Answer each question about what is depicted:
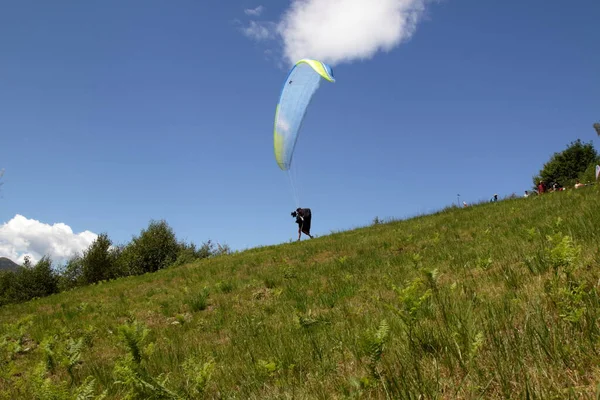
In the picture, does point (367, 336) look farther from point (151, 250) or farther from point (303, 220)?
point (151, 250)

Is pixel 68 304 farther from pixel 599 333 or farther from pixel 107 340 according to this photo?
pixel 599 333

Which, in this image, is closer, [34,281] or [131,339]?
[131,339]

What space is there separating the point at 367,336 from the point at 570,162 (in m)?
88.7

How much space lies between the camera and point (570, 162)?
73.7 meters

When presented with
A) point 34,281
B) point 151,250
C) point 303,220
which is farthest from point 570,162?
point 34,281

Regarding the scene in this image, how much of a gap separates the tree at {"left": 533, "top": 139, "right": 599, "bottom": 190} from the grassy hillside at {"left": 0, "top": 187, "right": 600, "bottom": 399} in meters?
77.5

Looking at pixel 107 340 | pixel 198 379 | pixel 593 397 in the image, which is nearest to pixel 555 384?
pixel 593 397

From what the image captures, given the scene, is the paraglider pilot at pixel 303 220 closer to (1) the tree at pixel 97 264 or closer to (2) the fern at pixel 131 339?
(2) the fern at pixel 131 339

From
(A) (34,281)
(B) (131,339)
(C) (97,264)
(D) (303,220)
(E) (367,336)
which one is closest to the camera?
(E) (367,336)

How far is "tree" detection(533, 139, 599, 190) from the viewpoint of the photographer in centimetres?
7238

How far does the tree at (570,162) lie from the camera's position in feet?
237

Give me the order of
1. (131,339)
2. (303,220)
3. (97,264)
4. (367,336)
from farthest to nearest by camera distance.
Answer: (97,264) → (303,220) → (131,339) → (367,336)

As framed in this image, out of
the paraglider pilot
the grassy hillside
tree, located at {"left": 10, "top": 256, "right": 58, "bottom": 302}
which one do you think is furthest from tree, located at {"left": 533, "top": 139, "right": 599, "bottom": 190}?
tree, located at {"left": 10, "top": 256, "right": 58, "bottom": 302}

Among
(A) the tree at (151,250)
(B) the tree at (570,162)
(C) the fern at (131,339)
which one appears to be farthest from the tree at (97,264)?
(B) the tree at (570,162)
